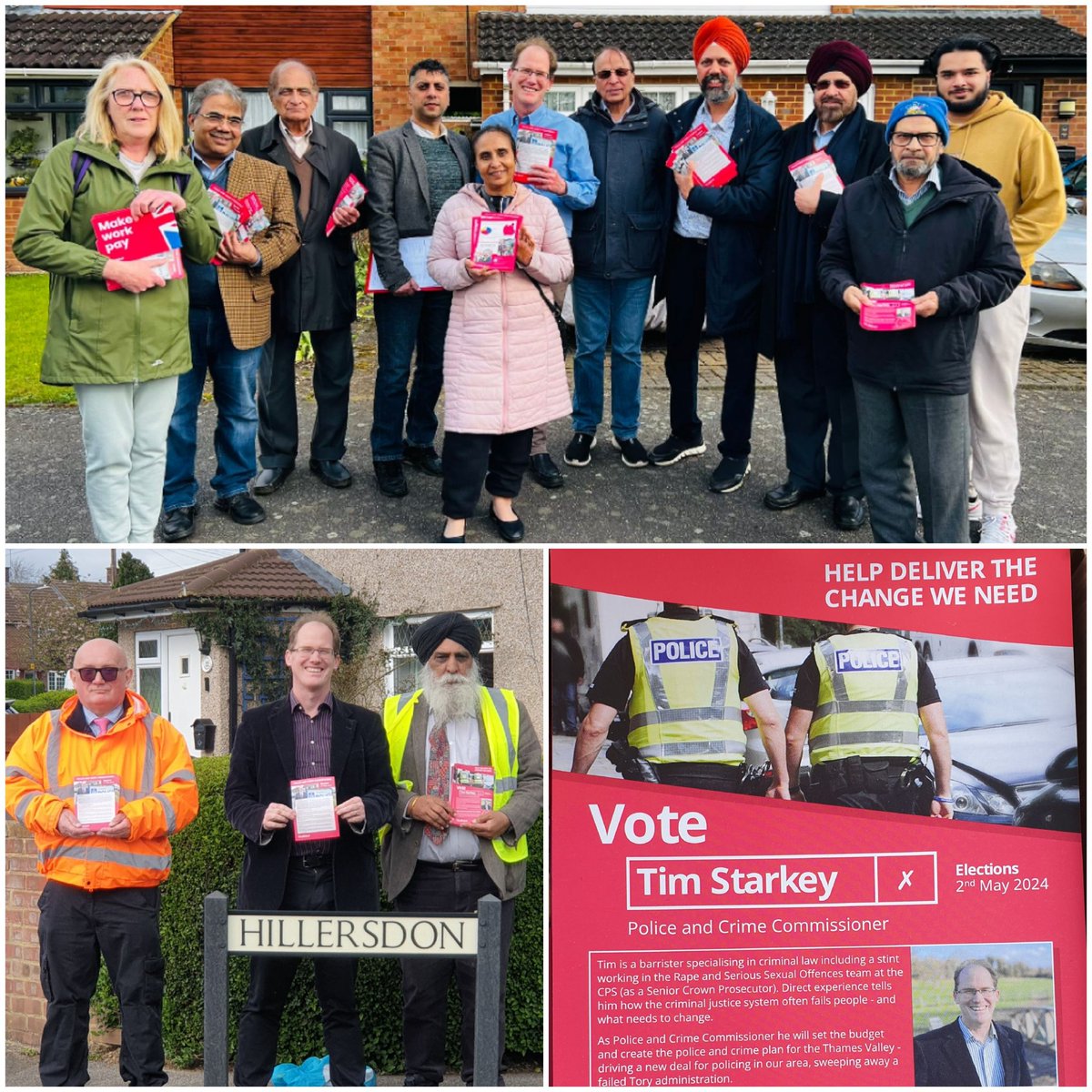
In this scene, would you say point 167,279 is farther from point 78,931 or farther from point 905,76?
point 905,76

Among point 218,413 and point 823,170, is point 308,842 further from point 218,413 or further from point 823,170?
point 823,170

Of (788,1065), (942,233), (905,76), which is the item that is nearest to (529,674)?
(788,1065)

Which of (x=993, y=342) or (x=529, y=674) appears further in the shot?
(x=993, y=342)

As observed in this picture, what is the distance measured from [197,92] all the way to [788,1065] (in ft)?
15.6

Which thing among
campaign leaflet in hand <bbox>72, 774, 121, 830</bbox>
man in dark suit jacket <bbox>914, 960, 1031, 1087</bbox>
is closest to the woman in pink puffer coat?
campaign leaflet in hand <bbox>72, 774, 121, 830</bbox>

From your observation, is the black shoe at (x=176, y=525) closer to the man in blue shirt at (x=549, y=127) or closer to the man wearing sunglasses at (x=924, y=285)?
the man in blue shirt at (x=549, y=127)

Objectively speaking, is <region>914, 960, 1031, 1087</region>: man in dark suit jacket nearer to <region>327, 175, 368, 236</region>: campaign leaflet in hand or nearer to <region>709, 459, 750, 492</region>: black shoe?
<region>709, 459, 750, 492</region>: black shoe

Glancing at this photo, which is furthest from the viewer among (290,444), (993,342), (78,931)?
(290,444)

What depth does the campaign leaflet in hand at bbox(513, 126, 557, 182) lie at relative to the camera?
18.8 feet

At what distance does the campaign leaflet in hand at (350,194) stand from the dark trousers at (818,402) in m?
2.14

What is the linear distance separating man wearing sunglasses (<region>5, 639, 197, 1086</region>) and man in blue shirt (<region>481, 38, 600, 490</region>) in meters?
2.97

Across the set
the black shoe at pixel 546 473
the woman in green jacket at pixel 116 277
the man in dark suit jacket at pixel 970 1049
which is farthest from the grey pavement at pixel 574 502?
the man in dark suit jacket at pixel 970 1049

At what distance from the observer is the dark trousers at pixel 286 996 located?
406 cm

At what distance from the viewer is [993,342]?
5.24 metres
